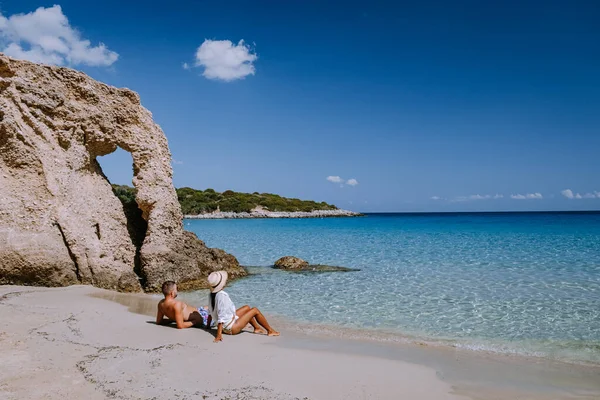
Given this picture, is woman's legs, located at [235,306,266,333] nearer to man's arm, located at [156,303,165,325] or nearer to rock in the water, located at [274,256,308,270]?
man's arm, located at [156,303,165,325]

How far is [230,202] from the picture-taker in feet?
250

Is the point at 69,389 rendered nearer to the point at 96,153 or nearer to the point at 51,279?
the point at 51,279

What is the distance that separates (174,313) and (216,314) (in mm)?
797

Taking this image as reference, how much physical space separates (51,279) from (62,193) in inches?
85.7

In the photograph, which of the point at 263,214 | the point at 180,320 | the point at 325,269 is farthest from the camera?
the point at 263,214

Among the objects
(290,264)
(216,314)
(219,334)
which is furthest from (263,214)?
(219,334)

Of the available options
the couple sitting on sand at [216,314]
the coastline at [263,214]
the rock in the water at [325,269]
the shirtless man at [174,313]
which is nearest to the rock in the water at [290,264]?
the rock in the water at [325,269]

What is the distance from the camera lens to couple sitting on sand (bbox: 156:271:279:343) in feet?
22.1

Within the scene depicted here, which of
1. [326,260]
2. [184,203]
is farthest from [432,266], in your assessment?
[184,203]

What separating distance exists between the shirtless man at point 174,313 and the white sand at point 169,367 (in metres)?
0.20

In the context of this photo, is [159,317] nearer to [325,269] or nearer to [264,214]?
[325,269]

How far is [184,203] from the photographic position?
2857 inches

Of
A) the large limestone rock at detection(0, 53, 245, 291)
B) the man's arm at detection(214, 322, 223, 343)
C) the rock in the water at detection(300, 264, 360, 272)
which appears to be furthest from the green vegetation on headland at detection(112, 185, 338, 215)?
the man's arm at detection(214, 322, 223, 343)

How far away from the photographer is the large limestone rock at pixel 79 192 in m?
9.57
